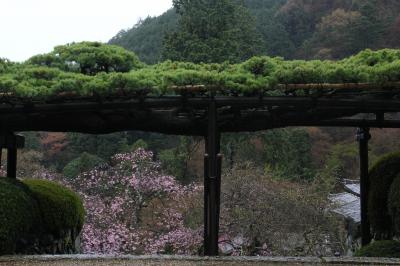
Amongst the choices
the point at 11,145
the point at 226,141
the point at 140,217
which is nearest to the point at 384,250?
the point at 11,145

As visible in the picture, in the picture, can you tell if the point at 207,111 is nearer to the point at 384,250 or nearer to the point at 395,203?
the point at 395,203

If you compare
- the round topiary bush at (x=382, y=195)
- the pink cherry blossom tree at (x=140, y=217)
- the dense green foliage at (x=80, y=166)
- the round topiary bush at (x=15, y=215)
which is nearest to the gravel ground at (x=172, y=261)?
the round topiary bush at (x=15, y=215)

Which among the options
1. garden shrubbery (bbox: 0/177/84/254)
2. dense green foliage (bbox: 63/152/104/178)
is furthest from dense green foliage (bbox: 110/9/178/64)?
garden shrubbery (bbox: 0/177/84/254)

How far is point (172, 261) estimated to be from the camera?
4816 millimetres

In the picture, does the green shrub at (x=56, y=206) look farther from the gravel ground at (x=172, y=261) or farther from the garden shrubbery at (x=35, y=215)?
the gravel ground at (x=172, y=261)

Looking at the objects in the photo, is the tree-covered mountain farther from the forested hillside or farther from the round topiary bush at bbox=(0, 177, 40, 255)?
the round topiary bush at bbox=(0, 177, 40, 255)

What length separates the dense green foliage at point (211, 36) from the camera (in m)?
20.5

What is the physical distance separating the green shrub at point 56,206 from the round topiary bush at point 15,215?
47 cm

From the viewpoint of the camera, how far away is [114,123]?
618 cm

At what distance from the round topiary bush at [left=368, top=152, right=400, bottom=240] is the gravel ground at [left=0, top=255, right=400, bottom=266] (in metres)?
1.87

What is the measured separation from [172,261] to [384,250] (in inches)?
87.8

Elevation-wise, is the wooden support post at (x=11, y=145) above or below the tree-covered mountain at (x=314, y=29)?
below

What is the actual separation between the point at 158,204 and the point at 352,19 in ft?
47.7

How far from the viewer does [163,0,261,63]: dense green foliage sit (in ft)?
67.3
